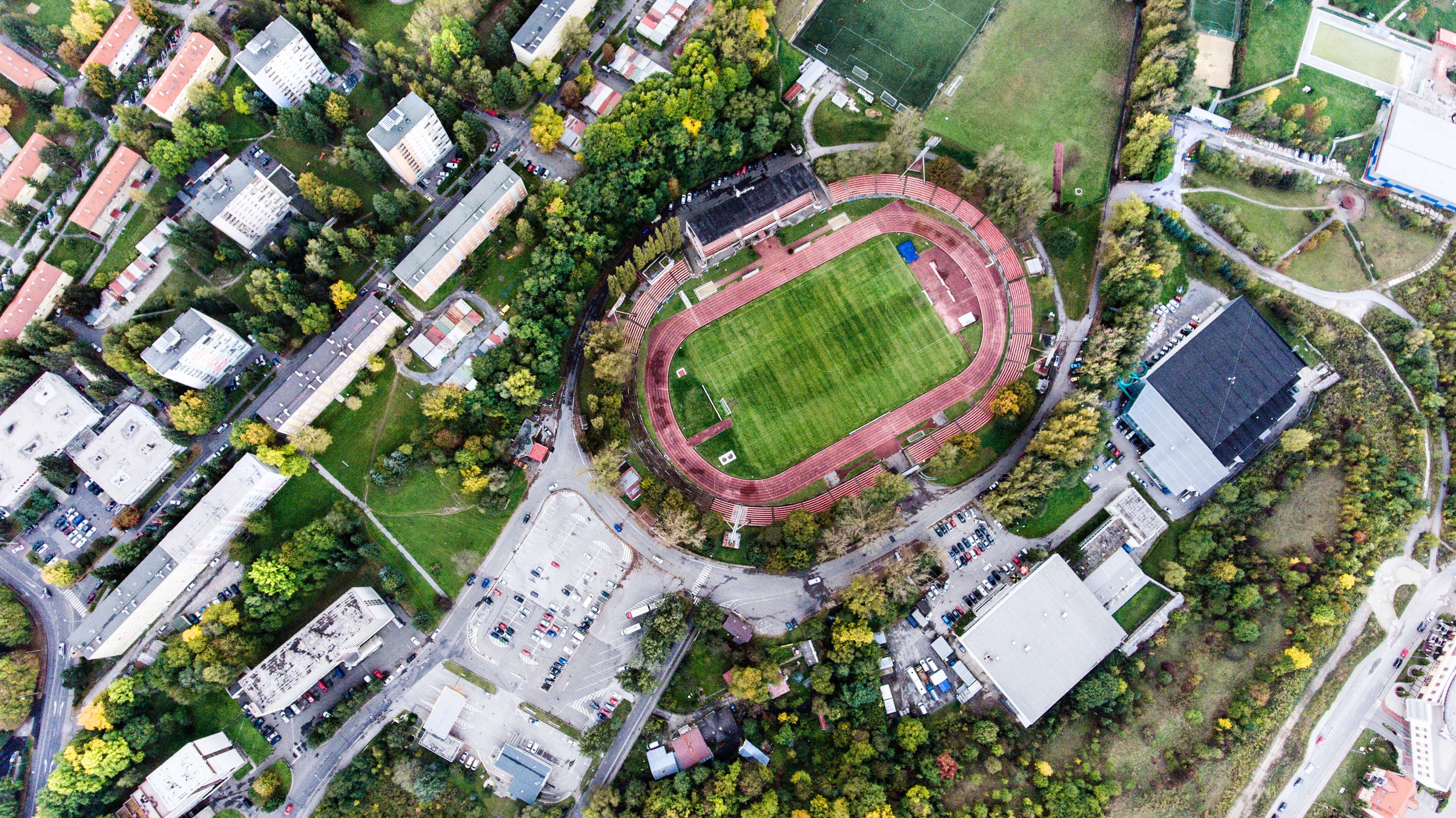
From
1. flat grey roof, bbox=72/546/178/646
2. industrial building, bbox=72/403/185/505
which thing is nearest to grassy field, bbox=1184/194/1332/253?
industrial building, bbox=72/403/185/505

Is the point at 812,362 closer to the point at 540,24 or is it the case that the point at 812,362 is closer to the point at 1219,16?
the point at 540,24

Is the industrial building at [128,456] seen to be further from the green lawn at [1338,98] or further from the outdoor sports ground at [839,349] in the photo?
the green lawn at [1338,98]

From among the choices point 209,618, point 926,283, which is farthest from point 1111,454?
point 209,618

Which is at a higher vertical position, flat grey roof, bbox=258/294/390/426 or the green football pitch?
flat grey roof, bbox=258/294/390/426

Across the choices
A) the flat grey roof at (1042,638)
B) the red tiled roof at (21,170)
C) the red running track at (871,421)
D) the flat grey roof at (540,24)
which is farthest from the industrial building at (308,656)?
the flat grey roof at (1042,638)

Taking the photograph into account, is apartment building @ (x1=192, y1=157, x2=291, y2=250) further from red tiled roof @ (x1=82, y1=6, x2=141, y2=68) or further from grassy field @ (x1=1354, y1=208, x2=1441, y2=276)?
grassy field @ (x1=1354, y1=208, x2=1441, y2=276)

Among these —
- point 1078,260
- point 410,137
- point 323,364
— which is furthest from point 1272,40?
point 323,364
